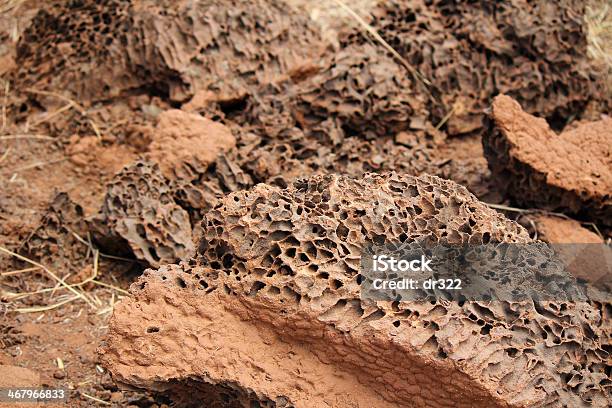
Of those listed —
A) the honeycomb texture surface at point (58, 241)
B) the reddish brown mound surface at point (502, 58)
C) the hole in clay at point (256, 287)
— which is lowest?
the honeycomb texture surface at point (58, 241)

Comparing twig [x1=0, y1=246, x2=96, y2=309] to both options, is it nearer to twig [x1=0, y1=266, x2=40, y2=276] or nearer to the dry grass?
twig [x1=0, y1=266, x2=40, y2=276]

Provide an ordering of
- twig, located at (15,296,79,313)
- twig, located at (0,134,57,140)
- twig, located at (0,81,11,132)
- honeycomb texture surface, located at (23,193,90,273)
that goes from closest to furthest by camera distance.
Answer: twig, located at (15,296,79,313) < honeycomb texture surface, located at (23,193,90,273) < twig, located at (0,134,57,140) < twig, located at (0,81,11,132)

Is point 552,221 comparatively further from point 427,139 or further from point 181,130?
point 181,130

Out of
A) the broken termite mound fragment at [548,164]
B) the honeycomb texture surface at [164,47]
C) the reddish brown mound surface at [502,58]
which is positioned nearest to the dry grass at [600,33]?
the reddish brown mound surface at [502,58]

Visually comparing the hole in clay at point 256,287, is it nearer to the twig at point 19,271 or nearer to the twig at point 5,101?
the twig at point 19,271

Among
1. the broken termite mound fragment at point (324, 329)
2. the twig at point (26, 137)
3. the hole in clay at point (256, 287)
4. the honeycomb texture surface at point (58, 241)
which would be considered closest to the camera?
the broken termite mound fragment at point (324, 329)

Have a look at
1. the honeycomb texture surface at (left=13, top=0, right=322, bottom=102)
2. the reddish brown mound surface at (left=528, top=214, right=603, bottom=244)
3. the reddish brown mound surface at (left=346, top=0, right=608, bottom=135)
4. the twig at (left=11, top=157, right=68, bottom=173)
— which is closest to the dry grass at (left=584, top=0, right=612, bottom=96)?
the reddish brown mound surface at (left=346, top=0, right=608, bottom=135)

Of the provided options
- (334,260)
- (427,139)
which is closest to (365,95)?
(427,139)
